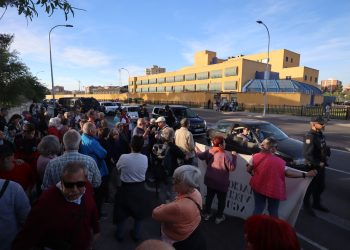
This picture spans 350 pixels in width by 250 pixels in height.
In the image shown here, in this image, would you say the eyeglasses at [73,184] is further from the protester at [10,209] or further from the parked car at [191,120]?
the parked car at [191,120]

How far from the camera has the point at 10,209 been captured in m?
2.56

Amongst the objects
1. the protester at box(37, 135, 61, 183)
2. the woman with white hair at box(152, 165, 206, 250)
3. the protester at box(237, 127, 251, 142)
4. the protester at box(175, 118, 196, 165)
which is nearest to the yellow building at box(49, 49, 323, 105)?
the protester at box(237, 127, 251, 142)

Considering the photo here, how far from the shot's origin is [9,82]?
22.3 m

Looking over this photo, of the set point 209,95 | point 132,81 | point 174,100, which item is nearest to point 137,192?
point 209,95

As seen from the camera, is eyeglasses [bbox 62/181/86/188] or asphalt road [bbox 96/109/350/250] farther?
asphalt road [bbox 96/109/350/250]

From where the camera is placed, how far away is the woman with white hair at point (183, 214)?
266 cm

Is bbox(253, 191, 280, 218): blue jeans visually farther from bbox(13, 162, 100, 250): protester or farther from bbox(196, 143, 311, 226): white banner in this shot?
bbox(13, 162, 100, 250): protester

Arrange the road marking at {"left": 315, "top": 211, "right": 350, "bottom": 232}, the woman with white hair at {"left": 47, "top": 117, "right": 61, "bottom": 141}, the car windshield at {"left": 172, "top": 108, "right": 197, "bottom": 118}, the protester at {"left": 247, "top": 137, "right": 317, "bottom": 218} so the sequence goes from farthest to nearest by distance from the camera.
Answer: the car windshield at {"left": 172, "top": 108, "right": 197, "bottom": 118} < the woman with white hair at {"left": 47, "top": 117, "right": 61, "bottom": 141} < the road marking at {"left": 315, "top": 211, "right": 350, "bottom": 232} < the protester at {"left": 247, "top": 137, "right": 317, "bottom": 218}

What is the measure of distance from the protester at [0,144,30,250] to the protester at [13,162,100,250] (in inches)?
15.8

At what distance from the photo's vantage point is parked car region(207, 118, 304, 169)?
7234mm

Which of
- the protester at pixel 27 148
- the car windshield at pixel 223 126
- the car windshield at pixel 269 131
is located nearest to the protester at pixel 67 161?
the protester at pixel 27 148

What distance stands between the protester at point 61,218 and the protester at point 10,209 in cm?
40

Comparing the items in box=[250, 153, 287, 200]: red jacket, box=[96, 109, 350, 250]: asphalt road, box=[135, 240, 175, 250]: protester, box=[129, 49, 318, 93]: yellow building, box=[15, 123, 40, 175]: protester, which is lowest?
box=[96, 109, 350, 250]: asphalt road

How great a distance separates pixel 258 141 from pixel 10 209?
22.6ft
